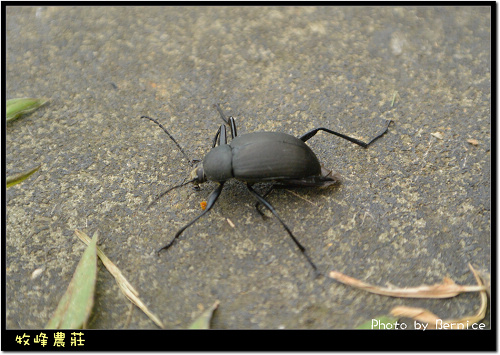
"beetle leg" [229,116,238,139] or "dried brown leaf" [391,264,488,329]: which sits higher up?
"beetle leg" [229,116,238,139]

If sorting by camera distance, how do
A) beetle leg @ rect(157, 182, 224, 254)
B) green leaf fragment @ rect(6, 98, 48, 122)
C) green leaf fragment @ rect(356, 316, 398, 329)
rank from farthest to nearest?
green leaf fragment @ rect(6, 98, 48, 122) < beetle leg @ rect(157, 182, 224, 254) < green leaf fragment @ rect(356, 316, 398, 329)

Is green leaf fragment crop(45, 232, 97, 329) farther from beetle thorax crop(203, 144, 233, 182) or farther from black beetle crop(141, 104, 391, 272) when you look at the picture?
beetle thorax crop(203, 144, 233, 182)

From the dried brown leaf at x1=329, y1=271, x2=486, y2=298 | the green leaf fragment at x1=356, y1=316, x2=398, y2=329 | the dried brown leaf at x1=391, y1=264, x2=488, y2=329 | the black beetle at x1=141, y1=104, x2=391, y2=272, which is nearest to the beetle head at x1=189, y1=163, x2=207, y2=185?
the black beetle at x1=141, y1=104, x2=391, y2=272

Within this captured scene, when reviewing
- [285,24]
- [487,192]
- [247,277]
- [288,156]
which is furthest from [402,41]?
[247,277]

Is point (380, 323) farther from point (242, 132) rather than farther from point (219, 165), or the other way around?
point (242, 132)

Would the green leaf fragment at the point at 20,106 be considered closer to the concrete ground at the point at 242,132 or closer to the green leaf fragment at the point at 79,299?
the concrete ground at the point at 242,132

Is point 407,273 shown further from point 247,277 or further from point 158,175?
point 158,175
